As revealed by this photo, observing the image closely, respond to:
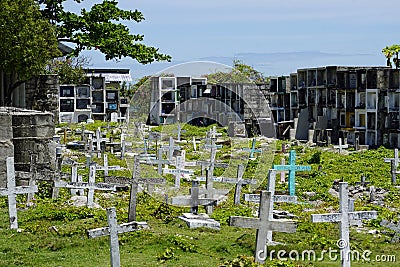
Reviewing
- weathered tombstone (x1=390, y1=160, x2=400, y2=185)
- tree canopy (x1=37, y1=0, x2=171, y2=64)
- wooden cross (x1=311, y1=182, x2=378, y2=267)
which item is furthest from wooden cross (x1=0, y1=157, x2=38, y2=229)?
tree canopy (x1=37, y1=0, x2=171, y2=64)

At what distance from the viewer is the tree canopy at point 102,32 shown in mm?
37625

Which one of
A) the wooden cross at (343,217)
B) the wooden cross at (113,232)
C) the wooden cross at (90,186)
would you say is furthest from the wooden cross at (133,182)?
the wooden cross at (343,217)

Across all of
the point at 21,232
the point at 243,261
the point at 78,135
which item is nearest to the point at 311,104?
the point at 78,135

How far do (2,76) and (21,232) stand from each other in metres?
22.4

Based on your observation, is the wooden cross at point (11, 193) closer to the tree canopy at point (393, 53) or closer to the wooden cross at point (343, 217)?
the wooden cross at point (343, 217)

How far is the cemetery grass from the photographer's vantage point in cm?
1333

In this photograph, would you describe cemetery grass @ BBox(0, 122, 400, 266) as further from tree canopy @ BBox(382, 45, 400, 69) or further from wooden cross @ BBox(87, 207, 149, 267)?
tree canopy @ BBox(382, 45, 400, 69)

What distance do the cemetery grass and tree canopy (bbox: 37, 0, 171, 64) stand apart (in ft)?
55.9

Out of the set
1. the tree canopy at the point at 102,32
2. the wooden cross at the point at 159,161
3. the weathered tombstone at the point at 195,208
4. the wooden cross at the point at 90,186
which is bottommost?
the weathered tombstone at the point at 195,208

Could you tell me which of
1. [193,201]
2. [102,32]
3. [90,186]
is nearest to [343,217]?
[193,201]

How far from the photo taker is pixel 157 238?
14.4m

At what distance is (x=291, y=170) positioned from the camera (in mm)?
22219

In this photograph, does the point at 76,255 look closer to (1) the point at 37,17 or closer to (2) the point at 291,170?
(2) the point at 291,170

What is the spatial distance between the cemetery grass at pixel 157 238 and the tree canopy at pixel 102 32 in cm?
1703
